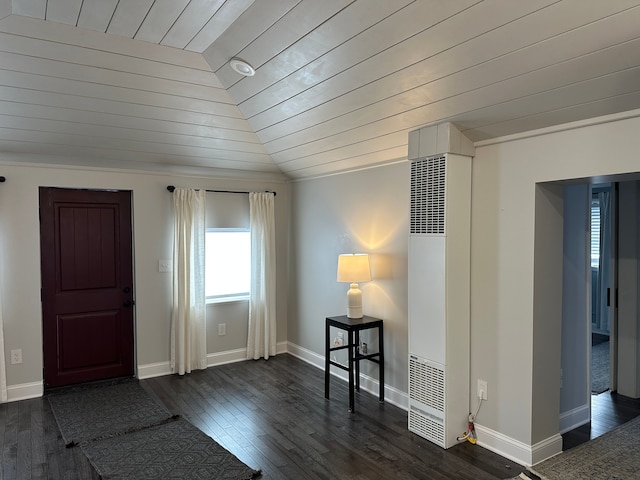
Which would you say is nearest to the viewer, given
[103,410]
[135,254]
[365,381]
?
[103,410]

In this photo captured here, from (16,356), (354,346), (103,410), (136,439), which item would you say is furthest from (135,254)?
(354,346)

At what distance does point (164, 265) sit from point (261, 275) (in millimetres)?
1117

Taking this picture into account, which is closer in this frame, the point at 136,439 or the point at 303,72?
the point at 303,72

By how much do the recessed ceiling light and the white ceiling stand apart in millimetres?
53

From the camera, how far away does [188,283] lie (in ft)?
16.3

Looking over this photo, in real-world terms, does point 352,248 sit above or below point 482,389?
above

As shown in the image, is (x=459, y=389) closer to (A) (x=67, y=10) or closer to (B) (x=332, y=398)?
(B) (x=332, y=398)

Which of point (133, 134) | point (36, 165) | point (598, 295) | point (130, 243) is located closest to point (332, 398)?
point (130, 243)

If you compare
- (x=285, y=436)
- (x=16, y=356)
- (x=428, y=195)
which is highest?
(x=428, y=195)

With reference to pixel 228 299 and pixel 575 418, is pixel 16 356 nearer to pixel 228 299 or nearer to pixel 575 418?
pixel 228 299

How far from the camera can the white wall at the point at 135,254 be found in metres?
4.21

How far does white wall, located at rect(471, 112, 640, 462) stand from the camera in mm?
2920

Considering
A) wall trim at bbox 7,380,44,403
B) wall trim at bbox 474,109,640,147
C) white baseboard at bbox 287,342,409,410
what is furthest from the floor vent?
wall trim at bbox 7,380,44,403

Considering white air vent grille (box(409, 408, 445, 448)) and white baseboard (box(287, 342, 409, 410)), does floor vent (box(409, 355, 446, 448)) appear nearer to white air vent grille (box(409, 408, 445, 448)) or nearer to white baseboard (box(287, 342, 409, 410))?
white air vent grille (box(409, 408, 445, 448))
